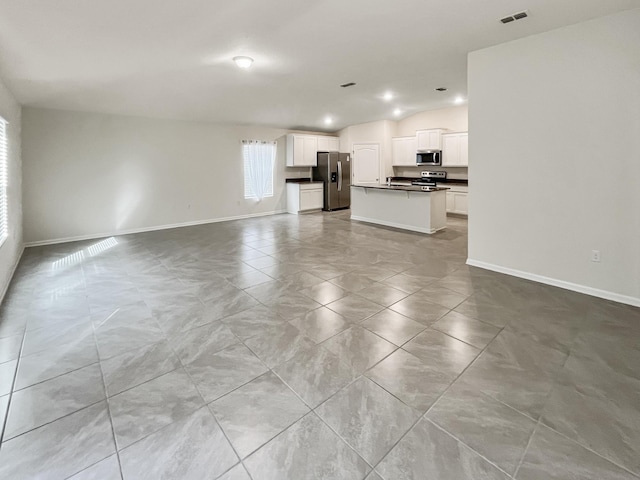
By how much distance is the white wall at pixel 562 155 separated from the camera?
3.15 metres

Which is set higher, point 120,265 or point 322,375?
point 120,265

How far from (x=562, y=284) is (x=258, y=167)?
7273mm

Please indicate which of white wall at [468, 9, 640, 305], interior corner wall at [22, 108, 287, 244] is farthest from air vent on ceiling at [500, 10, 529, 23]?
interior corner wall at [22, 108, 287, 244]

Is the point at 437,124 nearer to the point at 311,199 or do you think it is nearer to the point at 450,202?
the point at 450,202

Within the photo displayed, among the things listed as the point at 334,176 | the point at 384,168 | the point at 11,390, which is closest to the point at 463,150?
the point at 384,168

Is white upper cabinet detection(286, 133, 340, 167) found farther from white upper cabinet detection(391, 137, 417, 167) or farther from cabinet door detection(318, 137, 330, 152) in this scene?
white upper cabinet detection(391, 137, 417, 167)

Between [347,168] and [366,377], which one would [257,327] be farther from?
[347,168]

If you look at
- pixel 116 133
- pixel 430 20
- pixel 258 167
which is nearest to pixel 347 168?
pixel 258 167

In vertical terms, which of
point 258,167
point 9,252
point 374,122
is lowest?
point 9,252

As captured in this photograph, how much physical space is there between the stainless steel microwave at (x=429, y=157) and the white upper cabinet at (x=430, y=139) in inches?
4.8

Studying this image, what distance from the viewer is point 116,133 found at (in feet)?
21.7

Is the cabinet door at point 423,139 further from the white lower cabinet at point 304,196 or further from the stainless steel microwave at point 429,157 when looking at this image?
the white lower cabinet at point 304,196

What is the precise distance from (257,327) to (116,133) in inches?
232

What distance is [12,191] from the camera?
4.76 metres
